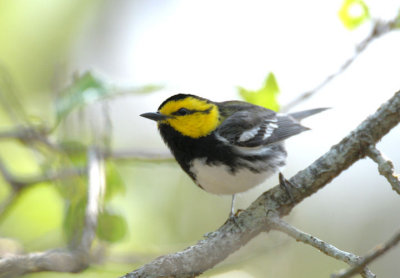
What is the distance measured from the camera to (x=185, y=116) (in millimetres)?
3588

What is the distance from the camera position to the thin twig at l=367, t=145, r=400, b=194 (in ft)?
7.26

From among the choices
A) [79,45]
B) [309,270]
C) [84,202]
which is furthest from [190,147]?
[79,45]

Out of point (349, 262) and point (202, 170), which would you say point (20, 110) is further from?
point (349, 262)

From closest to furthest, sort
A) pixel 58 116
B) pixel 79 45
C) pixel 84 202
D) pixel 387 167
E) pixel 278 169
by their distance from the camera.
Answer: pixel 387 167 < pixel 84 202 < pixel 58 116 < pixel 278 169 < pixel 79 45

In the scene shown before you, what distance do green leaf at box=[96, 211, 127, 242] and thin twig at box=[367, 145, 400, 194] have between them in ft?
4.87

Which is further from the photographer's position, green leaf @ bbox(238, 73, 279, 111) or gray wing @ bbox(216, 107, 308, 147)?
gray wing @ bbox(216, 107, 308, 147)

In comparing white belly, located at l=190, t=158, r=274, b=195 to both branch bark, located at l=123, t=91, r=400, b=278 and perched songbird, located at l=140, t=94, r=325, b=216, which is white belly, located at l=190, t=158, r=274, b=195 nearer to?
perched songbird, located at l=140, t=94, r=325, b=216

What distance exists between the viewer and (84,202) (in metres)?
2.82

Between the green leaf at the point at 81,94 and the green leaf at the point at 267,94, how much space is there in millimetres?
1019

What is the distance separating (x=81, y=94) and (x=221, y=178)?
1147 millimetres

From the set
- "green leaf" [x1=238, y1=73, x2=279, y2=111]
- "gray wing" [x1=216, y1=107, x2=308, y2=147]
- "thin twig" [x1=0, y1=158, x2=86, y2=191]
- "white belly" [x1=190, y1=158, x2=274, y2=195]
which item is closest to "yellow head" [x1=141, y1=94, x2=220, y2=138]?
"gray wing" [x1=216, y1=107, x2=308, y2=147]

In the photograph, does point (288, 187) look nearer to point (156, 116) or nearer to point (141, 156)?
point (156, 116)

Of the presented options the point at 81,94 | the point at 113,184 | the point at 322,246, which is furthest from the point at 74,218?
the point at 322,246

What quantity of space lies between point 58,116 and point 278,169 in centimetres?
162
